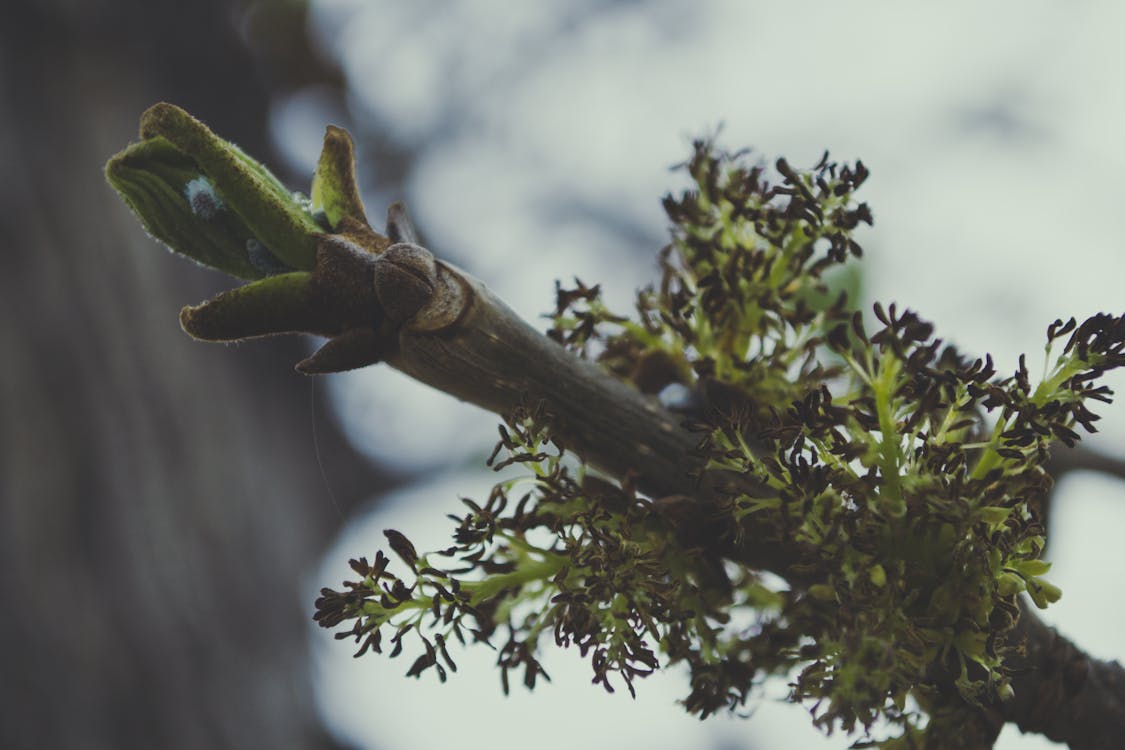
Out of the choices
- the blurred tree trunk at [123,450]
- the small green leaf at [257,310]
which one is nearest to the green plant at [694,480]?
the small green leaf at [257,310]

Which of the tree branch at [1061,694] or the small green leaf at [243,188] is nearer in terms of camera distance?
the small green leaf at [243,188]

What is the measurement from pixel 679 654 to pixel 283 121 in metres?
3.28

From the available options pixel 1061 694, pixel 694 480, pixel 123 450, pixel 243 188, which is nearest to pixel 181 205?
pixel 243 188

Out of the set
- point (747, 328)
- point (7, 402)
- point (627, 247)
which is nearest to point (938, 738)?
point (747, 328)

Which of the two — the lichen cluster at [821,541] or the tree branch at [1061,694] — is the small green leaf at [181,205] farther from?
the tree branch at [1061,694]

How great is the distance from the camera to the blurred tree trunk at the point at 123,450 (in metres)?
2.49

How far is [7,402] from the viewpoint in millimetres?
2598

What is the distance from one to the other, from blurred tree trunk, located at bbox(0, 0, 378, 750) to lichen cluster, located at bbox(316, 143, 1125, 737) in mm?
2142

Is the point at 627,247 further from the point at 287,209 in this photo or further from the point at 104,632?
the point at 287,209

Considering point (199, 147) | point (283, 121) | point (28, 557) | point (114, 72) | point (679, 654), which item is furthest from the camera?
point (283, 121)

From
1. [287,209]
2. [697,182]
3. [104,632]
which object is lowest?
[104,632]

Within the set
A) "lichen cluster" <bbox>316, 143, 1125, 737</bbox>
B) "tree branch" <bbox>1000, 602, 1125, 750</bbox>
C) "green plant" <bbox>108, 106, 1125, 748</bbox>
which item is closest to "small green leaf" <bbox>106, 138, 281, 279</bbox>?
"green plant" <bbox>108, 106, 1125, 748</bbox>

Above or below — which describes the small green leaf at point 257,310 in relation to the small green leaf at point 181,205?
below

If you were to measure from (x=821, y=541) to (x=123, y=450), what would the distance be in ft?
8.25
